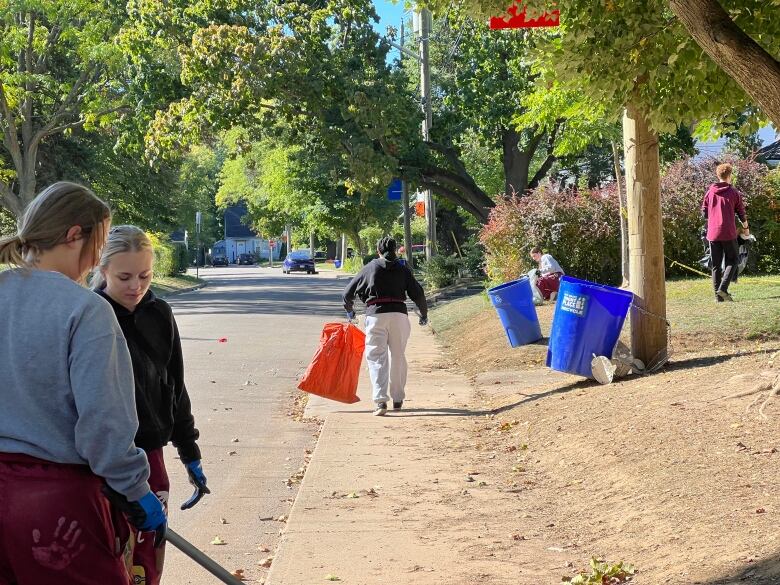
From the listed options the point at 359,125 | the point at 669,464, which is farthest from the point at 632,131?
the point at 359,125

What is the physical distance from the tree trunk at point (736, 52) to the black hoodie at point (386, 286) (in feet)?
16.4

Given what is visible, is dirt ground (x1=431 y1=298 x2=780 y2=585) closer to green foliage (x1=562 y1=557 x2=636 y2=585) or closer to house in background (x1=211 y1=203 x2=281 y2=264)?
green foliage (x1=562 y1=557 x2=636 y2=585)

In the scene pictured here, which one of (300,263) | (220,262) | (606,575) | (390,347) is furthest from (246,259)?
(606,575)

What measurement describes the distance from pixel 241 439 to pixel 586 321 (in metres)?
3.38

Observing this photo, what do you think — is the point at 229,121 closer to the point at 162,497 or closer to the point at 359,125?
the point at 359,125

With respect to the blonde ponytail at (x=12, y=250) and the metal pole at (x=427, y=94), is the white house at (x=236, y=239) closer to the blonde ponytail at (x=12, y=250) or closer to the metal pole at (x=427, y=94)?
the metal pole at (x=427, y=94)

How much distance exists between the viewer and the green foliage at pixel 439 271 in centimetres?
3391

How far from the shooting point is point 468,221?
52.5 meters

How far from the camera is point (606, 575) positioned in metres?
5.44

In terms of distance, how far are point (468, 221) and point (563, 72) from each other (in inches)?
1699

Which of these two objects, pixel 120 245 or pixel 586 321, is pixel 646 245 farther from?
pixel 120 245

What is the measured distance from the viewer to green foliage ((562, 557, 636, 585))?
537cm

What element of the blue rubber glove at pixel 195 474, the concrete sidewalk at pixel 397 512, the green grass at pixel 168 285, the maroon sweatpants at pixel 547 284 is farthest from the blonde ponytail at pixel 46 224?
the green grass at pixel 168 285

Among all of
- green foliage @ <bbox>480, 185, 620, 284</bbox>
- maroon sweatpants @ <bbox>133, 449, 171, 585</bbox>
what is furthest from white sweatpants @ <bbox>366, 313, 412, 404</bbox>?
green foliage @ <bbox>480, 185, 620, 284</bbox>
